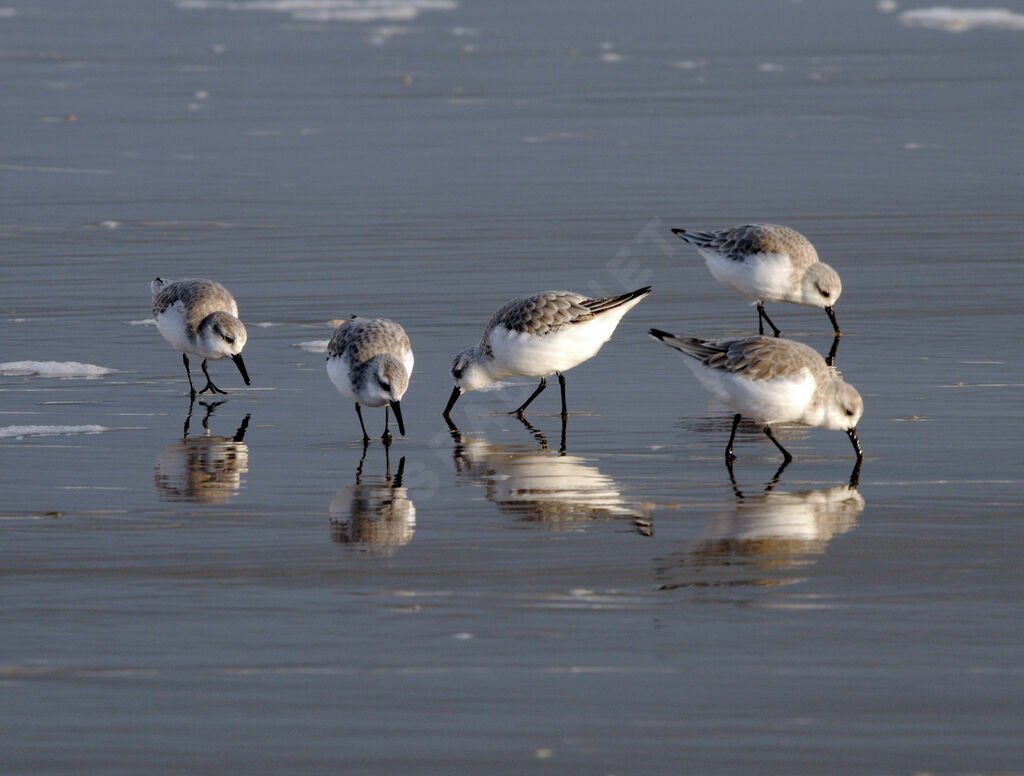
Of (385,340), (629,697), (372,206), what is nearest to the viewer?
(629,697)

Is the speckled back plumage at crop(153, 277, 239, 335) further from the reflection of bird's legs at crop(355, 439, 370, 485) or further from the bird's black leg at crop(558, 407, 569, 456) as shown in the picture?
the bird's black leg at crop(558, 407, 569, 456)

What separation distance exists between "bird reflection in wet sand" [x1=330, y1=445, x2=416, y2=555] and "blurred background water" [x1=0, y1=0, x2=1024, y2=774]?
0.13 ft

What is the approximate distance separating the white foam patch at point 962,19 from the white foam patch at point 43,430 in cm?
3048

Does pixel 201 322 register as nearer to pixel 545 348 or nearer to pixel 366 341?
pixel 366 341

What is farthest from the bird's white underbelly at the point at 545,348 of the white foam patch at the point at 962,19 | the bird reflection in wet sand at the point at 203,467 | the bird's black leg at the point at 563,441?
the white foam patch at the point at 962,19

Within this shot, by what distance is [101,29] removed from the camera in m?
38.8

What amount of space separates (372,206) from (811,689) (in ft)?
44.0

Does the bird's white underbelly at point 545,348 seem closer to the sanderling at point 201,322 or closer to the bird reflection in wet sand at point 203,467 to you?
the bird reflection in wet sand at point 203,467

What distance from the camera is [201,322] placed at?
1177 centimetres

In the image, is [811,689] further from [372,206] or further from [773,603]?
[372,206]

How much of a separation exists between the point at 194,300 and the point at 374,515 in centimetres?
400

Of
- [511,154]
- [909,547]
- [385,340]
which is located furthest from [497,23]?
[909,547]

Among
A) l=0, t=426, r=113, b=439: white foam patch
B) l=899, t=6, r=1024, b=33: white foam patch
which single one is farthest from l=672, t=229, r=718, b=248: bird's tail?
l=899, t=6, r=1024, b=33: white foam patch

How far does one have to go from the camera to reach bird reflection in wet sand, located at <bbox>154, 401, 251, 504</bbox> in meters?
9.12
